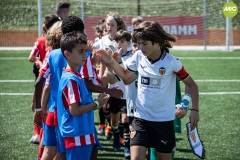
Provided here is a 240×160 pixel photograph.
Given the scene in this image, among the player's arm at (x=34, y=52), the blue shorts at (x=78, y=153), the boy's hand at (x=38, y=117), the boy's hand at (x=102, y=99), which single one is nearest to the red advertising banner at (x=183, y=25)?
the player's arm at (x=34, y=52)

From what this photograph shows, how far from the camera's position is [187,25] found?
1029 inches

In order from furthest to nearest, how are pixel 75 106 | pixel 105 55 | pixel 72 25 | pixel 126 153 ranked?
pixel 126 153 → pixel 105 55 → pixel 72 25 → pixel 75 106

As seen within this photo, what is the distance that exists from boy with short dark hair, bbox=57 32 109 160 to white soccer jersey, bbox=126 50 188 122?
669 millimetres

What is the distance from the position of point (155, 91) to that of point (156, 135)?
0.48m

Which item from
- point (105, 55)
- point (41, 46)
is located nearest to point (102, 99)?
point (105, 55)

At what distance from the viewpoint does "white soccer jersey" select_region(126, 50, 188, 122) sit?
15.9 ft

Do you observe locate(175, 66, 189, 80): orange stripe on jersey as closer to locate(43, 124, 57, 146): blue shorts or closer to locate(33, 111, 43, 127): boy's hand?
locate(43, 124, 57, 146): blue shorts

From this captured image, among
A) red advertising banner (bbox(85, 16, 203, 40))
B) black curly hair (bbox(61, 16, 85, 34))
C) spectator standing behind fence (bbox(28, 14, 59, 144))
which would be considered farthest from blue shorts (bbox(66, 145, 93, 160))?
red advertising banner (bbox(85, 16, 203, 40))

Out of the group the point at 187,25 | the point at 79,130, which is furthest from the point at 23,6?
the point at 79,130

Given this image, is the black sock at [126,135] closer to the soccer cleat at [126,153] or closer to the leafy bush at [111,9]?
the soccer cleat at [126,153]

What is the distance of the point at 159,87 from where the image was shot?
191 inches

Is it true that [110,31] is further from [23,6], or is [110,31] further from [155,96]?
[23,6]

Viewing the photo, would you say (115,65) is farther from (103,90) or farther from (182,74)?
(182,74)

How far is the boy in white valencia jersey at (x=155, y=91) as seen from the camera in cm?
485
